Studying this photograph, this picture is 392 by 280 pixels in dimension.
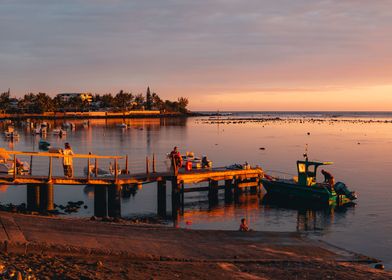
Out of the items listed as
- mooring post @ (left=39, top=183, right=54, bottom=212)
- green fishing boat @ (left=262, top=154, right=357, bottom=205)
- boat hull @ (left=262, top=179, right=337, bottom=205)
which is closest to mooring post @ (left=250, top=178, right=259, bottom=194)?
boat hull @ (left=262, top=179, right=337, bottom=205)

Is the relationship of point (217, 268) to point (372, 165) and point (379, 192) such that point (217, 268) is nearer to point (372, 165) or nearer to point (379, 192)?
point (379, 192)

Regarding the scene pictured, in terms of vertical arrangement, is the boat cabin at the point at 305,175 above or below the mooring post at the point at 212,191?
above

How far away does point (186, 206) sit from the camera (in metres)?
33.8

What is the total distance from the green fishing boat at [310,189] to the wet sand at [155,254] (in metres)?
13.6

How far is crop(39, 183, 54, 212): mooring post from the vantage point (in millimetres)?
27547

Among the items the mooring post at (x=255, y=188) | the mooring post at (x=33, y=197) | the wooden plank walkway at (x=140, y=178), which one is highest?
the wooden plank walkway at (x=140, y=178)

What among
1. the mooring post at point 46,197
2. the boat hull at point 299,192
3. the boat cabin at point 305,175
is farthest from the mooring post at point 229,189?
the mooring post at point 46,197

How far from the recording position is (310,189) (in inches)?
1361

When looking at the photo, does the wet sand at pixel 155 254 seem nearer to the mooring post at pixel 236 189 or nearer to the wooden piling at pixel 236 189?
the wooden piling at pixel 236 189

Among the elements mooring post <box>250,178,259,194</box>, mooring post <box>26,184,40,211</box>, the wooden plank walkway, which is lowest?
mooring post <box>250,178,259,194</box>

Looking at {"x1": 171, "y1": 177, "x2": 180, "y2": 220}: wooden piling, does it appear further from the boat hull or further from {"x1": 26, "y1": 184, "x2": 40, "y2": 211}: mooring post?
the boat hull

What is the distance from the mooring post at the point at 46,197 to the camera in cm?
2755

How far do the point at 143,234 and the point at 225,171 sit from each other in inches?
700

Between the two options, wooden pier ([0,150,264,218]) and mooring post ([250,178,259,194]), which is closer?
wooden pier ([0,150,264,218])
